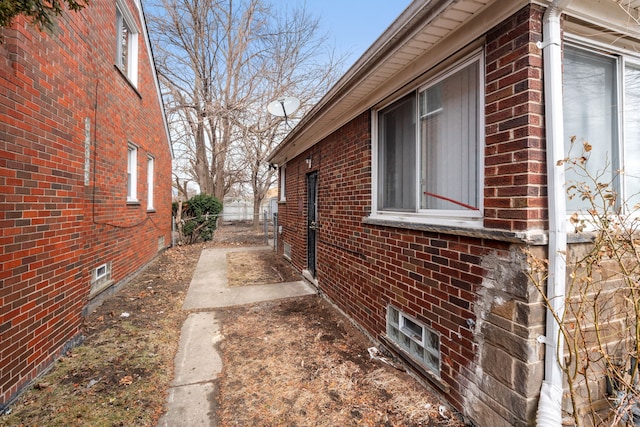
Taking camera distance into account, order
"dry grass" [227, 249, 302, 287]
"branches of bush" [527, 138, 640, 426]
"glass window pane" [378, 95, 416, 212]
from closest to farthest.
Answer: "branches of bush" [527, 138, 640, 426], "glass window pane" [378, 95, 416, 212], "dry grass" [227, 249, 302, 287]

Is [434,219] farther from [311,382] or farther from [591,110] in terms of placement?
[311,382]

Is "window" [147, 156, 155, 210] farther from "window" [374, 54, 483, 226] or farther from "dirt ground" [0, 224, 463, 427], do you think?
"window" [374, 54, 483, 226]

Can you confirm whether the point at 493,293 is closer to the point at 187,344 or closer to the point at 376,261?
the point at 376,261

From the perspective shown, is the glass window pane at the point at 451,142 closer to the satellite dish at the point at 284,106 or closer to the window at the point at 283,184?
the satellite dish at the point at 284,106

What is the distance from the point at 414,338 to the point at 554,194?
1.79 metres

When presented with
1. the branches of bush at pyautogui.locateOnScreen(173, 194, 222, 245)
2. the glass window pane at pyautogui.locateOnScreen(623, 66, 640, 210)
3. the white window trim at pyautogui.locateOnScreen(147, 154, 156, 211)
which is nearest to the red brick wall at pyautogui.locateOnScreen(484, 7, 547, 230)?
the glass window pane at pyautogui.locateOnScreen(623, 66, 640, 210)

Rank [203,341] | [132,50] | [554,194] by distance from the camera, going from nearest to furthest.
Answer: [554,194]
[203,341]
[132,50]

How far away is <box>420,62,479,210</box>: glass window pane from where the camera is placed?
236cm

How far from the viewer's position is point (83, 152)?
348 centimetres

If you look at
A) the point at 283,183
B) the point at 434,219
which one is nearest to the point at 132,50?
the point at 283,183

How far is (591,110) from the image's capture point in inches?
89.8

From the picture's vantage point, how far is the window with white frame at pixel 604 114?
7.22 ft

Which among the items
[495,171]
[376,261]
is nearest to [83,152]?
[376,261]

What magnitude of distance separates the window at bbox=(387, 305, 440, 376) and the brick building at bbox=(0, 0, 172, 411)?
338cm
